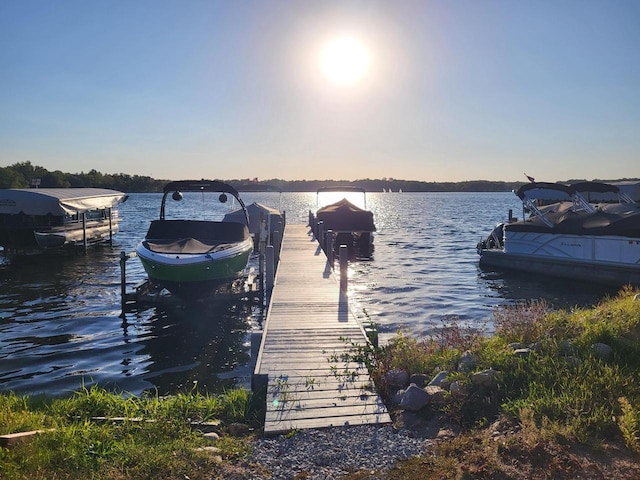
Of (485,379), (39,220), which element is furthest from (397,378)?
(39,220)

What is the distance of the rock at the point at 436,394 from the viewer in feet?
19.5

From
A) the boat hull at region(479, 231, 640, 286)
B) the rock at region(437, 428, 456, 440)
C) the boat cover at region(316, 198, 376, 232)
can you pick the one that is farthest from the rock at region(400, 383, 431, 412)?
the boat cover at region(316, 198, 376, 232)

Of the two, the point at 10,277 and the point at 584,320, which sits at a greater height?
the point at 584,320

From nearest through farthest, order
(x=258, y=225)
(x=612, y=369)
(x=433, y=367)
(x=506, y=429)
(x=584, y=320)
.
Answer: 1. (x=506, y=429)
2. (x=612, y=369)
3. (x=433, y=367)
4. (x=584, y=320)
5. (x=258, y=225)

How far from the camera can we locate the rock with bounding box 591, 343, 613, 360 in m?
6.41

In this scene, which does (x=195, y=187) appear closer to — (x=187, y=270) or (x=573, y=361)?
(x=187, y=270)

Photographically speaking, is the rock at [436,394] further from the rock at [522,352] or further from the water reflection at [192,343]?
the water reflection at [192,343]

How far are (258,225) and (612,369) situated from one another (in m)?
25.3

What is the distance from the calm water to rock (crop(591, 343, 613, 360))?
199 inches

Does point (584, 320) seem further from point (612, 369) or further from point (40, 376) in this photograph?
point (40, 376)

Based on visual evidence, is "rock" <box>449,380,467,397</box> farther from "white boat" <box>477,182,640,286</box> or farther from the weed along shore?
"white boat" <box>477,182,640,286</box>

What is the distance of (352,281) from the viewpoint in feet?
68.7

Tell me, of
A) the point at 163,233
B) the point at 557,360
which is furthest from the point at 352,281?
the point at 557,360

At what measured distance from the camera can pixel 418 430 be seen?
5.53 metres
